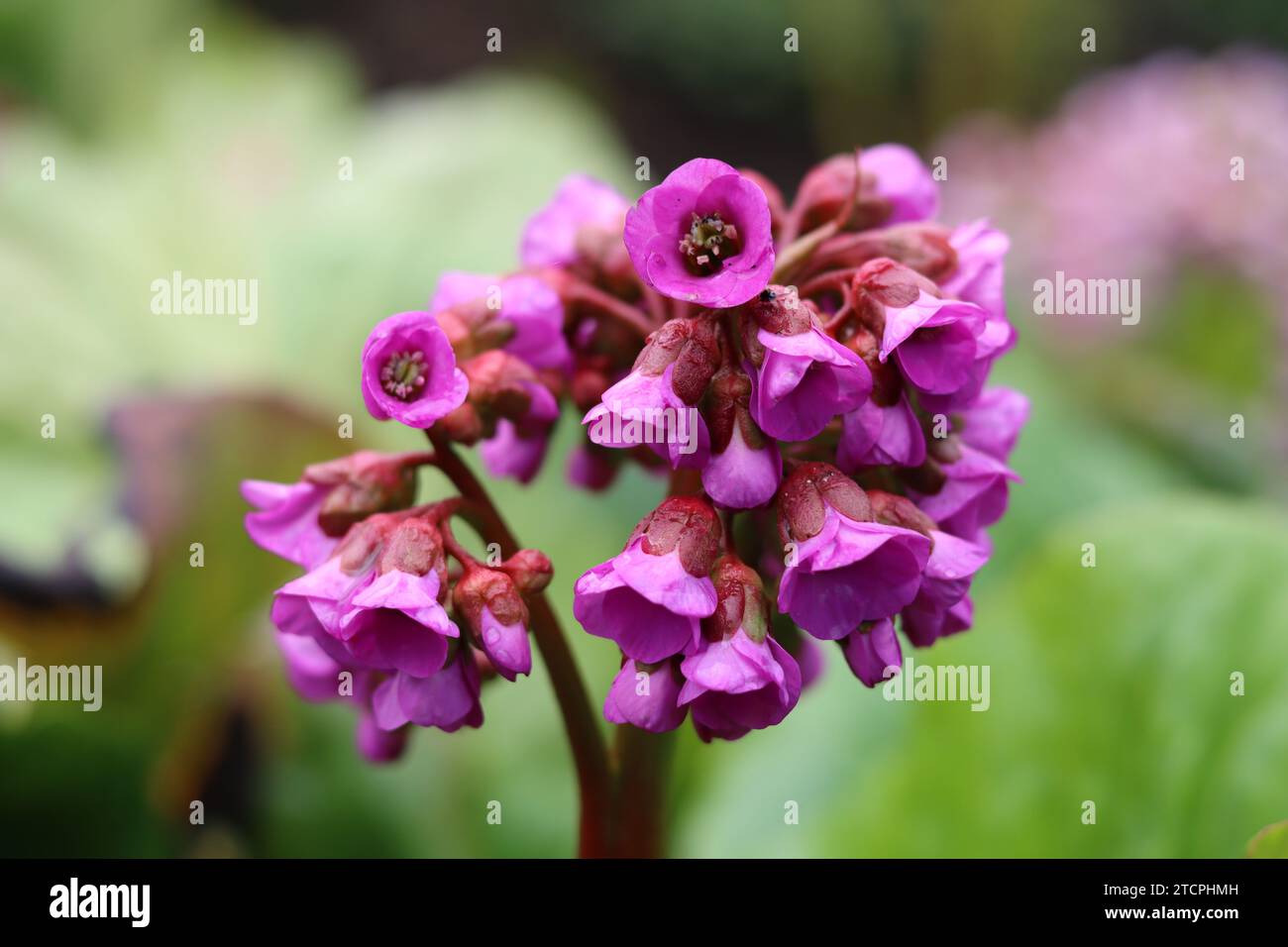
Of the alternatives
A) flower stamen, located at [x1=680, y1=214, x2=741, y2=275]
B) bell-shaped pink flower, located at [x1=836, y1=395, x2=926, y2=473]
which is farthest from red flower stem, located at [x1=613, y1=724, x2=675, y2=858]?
flower stamen, located at [x1=680, y1=214, x2=741, y2=275]

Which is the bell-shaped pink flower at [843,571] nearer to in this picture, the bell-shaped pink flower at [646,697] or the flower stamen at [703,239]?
the bell-shaped pink flower at [646,697]

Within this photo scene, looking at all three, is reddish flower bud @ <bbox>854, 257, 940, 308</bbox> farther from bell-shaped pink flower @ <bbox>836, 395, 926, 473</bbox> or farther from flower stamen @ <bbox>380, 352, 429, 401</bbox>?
flower stamen @ <bbox>380, 352, 429, 401</bbox>

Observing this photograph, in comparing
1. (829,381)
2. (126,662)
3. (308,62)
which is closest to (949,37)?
(308,62)

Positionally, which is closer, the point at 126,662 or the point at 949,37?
the point at 126,662

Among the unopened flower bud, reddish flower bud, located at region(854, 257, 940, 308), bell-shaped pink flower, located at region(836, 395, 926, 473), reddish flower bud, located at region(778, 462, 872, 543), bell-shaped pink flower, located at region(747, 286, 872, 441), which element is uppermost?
reddish flower bud, located at region(854, 257, 940, 308)

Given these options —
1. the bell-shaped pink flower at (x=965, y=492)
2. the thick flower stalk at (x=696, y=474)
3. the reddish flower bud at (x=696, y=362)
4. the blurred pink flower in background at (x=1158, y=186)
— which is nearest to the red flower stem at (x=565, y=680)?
the thick flower stalk at (x=696, y=474)

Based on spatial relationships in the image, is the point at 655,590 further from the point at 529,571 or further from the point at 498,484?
the point at 498,484

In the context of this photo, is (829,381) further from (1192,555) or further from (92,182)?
(92,182)
